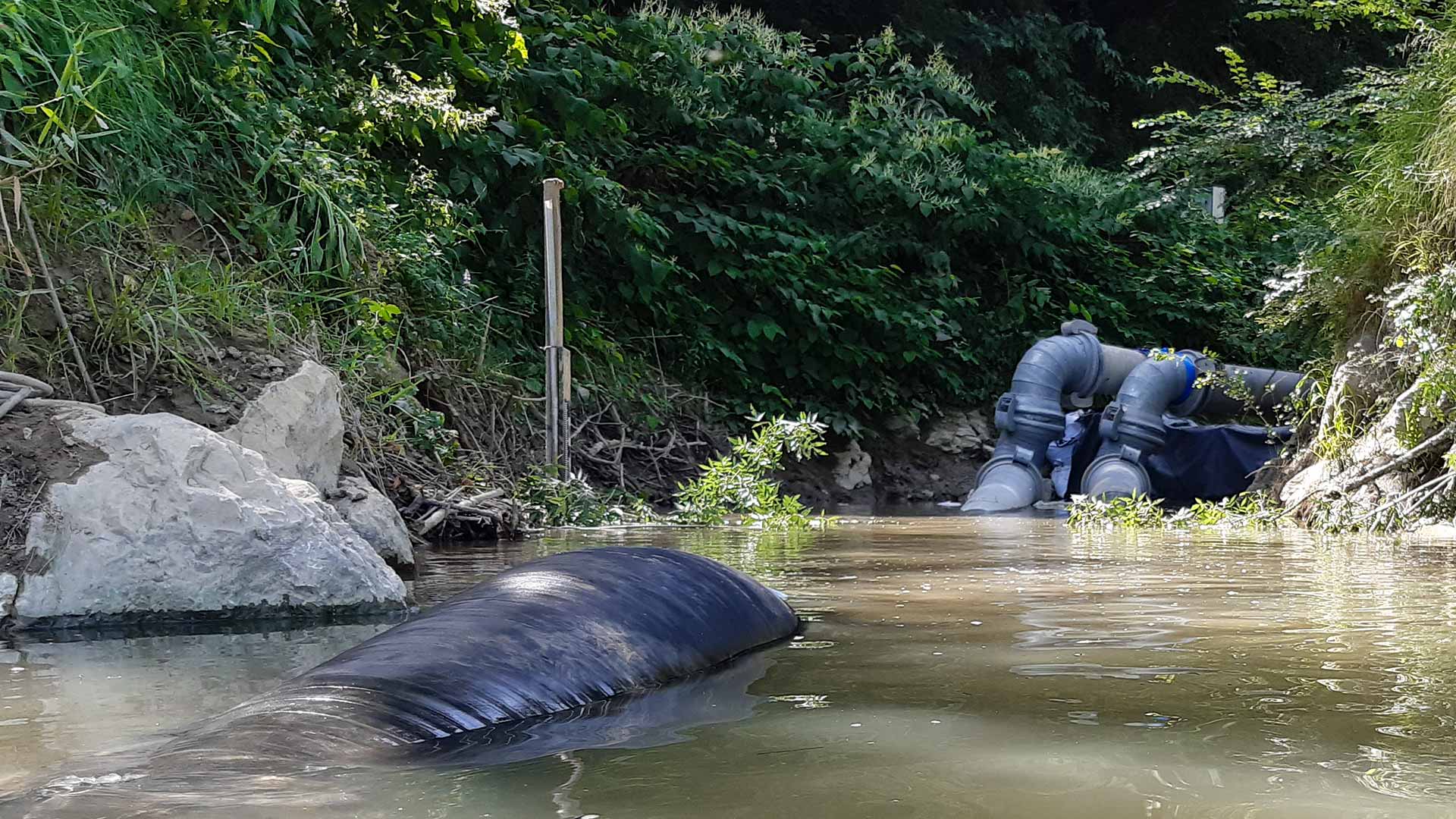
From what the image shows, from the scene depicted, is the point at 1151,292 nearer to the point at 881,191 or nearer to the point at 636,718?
the point at 881,191

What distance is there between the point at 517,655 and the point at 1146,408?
8.92 m

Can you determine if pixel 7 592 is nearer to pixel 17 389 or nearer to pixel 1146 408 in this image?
pixel 17 389

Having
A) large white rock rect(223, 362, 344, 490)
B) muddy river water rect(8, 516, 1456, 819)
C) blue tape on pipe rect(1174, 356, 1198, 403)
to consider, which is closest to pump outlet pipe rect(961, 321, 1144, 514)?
blue tape on pipe rect(1174, 356, 1198, 403)

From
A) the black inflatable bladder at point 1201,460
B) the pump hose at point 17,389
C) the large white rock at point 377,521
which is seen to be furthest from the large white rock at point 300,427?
the black inflatable bladder at point 1201,460

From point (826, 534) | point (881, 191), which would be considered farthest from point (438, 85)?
point (881, 191)

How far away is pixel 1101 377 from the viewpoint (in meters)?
11.4

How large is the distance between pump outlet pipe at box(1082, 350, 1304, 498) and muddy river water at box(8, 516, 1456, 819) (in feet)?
20.4

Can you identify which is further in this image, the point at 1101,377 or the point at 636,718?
the point at 1101,377

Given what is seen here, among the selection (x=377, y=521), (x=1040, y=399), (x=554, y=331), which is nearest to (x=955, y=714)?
(x=377, y=521)

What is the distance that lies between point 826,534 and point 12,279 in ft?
11.5

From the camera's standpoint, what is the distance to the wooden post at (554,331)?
710 centimetres

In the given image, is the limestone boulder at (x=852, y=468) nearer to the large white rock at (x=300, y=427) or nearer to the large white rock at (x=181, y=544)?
the large white rock at (x=300, y=427)

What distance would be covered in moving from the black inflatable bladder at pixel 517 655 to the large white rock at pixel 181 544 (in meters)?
0.74

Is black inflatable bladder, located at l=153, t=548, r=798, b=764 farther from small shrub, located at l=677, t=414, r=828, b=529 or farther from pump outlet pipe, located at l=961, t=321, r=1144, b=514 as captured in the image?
pump outlet pipe, located at l=961, t=321, r=1144, b=514
